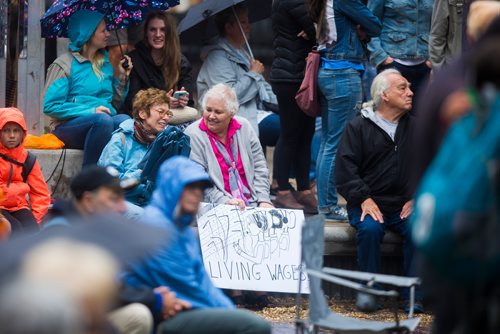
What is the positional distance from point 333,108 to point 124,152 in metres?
1.72

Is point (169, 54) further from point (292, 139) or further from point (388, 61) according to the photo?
point (388, 61)

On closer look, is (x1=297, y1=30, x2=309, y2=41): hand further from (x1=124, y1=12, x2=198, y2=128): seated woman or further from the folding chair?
the folding chair

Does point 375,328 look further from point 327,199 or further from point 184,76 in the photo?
point 184,76

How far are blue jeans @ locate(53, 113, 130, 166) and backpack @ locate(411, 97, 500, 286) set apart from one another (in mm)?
5742

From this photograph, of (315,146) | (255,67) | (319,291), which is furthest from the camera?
(315,146)

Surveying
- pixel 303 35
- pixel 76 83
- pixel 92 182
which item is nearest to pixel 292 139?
pixel 303 35

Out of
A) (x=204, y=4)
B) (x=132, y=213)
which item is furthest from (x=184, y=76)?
(x=132, y=213)

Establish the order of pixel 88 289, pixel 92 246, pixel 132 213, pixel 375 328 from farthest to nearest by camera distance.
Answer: pixel 132 213 < pixel 375 328 < pixel 92 246 < pixel 88 289

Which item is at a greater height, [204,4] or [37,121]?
[204,4]

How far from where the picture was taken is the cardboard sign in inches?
370

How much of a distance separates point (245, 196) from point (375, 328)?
108 inches

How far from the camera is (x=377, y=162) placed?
31.7ft

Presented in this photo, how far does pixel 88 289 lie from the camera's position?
3.59 metres

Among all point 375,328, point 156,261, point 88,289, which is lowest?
point 375,328
